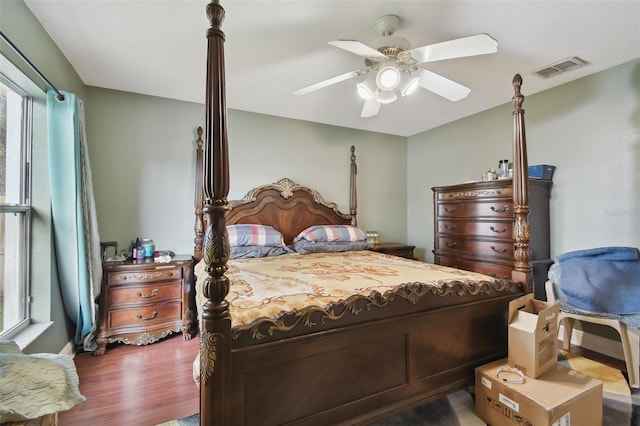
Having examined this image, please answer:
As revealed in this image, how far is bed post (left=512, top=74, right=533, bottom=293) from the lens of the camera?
6.26 ft

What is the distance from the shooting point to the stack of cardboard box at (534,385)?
1.36m

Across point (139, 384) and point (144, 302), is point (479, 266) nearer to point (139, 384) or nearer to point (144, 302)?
point (139, 384)

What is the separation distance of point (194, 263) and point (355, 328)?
2.15 meters

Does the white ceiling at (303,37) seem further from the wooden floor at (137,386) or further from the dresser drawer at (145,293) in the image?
the wooden floor at (137,386)

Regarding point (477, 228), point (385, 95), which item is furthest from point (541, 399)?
point (385, 95)

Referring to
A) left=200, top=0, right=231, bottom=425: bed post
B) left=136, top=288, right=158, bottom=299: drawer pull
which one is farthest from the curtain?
left=200, top=0, right=231, bottom=425: bed post

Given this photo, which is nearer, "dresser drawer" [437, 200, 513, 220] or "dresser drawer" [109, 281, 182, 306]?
"dresser drawer" [109, 281, 182, 306]

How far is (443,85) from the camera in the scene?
2113 mm

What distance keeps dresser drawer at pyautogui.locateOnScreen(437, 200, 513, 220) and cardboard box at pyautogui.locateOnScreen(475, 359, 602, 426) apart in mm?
1484

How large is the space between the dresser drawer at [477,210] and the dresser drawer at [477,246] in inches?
10.0

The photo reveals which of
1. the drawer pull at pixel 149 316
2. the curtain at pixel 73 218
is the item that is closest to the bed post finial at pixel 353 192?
the drawer pull at pixel 149 316

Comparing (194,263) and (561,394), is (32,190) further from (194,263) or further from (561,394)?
(561,394)

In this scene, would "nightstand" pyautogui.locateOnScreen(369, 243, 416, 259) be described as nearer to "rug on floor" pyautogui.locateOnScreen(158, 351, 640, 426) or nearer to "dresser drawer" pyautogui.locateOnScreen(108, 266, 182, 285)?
"rug on floor" pyautogui.locateOnScreen(158, 351, 640, 426)

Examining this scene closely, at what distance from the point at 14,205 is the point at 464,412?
10.2 ft
